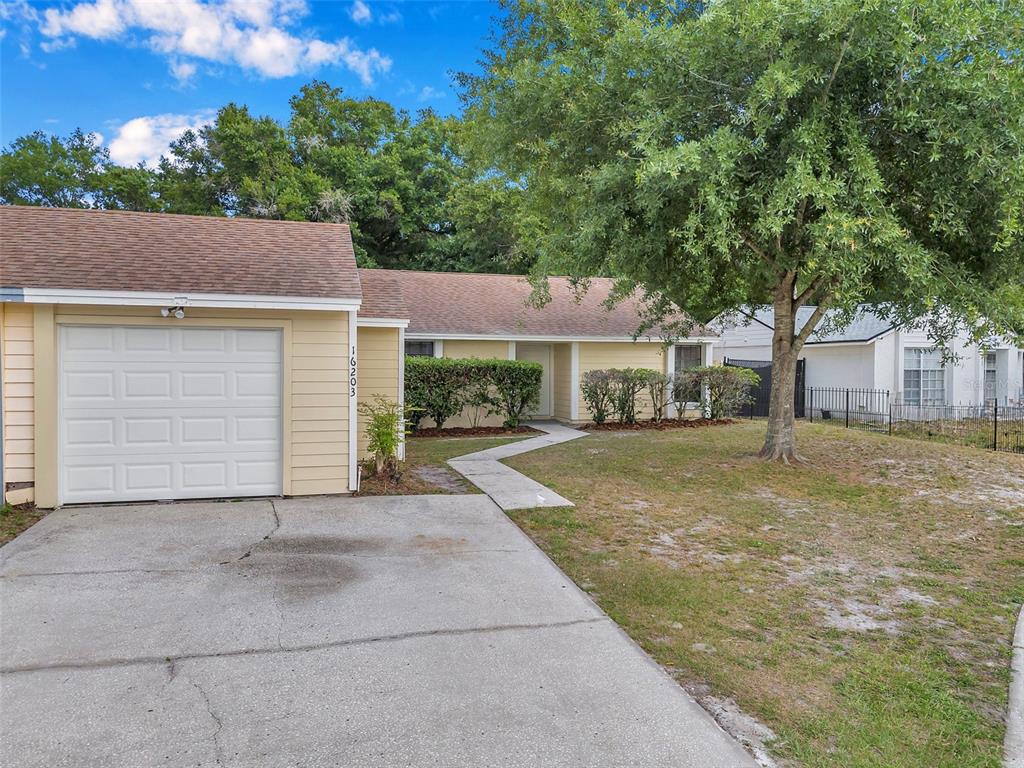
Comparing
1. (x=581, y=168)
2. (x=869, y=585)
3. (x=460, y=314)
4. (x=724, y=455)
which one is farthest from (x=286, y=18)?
(x=869, y=585)

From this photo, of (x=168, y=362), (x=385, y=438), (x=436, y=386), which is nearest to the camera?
(x=168, y=362)

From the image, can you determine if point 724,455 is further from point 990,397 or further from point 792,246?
point 990,397

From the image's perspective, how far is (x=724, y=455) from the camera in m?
11.0

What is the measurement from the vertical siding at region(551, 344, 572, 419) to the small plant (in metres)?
2.06

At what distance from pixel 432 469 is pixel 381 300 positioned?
2.97 m

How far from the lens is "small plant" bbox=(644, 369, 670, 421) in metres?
15.3

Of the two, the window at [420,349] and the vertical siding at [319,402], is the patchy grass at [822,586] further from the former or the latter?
the window at [420,349]

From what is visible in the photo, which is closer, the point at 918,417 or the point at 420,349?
the point at 420,349

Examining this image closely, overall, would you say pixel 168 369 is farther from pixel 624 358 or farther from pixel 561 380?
pixel 624 358

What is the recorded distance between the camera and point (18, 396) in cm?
669

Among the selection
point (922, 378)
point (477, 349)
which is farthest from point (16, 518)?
point (922, 378)

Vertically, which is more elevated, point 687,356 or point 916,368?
point 687,356

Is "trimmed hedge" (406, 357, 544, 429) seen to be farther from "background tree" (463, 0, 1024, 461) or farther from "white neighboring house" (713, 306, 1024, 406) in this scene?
"white neighboring house" (713, 306, 1024, 406)

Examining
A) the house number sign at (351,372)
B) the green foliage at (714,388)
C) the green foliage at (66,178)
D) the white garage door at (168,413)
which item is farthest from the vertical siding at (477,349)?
the green foliage at (66,178)
